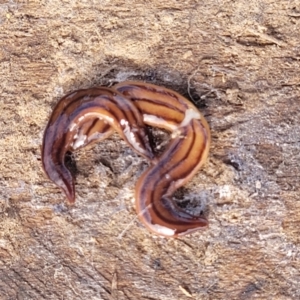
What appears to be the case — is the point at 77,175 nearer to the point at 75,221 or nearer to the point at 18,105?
the point at 75,221

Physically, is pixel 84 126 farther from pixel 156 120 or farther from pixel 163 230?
pixel 163 230

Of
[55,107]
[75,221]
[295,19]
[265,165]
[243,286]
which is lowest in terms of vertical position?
[243,286]

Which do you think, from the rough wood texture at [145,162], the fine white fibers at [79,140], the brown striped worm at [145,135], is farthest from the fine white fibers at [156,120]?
the fine white fibers at [79,140]

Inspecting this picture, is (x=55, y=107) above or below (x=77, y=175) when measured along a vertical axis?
above

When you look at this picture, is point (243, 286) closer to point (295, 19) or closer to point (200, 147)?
point (200, 147)

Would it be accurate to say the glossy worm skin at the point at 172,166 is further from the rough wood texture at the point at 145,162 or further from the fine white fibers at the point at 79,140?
the fine white fibers at the point at 79,140

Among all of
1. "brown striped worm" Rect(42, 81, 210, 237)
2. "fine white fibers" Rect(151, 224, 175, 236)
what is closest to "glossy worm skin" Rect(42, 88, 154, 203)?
"brown striped worm" Rect(42, 81, 210, 237)

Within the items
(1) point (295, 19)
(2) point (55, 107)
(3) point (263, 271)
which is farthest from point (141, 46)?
(3) point (263, 271)

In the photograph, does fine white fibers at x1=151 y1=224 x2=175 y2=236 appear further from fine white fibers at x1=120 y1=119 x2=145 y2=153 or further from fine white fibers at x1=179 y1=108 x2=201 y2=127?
fine white fibers at x1=179 y1=108 x2=201 y2=127
